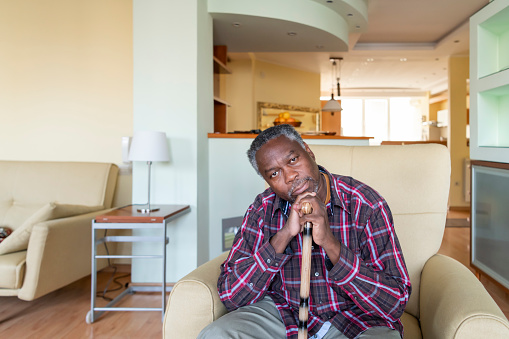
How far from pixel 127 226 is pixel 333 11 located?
3.42 metres

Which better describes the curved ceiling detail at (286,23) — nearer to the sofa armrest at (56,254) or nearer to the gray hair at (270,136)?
the sofa armrest at (56,254)

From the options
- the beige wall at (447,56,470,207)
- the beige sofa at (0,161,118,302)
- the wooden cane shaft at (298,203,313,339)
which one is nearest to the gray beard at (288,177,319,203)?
the wooden cane shaft at (298,203,313,339)

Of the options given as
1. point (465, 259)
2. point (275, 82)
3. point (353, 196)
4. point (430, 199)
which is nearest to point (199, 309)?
point (353, 196)

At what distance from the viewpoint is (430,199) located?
1668mm

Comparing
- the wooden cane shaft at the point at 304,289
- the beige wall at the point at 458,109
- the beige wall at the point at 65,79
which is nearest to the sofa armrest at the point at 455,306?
the wooden cane shaft at the point at 304,289

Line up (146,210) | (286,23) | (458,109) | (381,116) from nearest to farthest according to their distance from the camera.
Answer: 1. (146,210)
2. (286,23)
3. (458,109)
4. (381,116)

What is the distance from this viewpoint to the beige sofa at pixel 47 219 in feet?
8.59

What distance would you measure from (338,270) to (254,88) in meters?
6.90

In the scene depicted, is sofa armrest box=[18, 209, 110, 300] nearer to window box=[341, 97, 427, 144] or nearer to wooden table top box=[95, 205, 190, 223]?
wooden table top box=[95, 205, 190, 223]

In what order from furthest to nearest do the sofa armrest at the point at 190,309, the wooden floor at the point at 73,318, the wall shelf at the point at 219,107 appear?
the wall shelf at the point at 219,107 → the wooden floor at the point at 73,318 → the sofa armrest at the point at 190,309

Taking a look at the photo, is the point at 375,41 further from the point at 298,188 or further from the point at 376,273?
the point at 376,273

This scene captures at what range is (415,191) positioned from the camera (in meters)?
1.69

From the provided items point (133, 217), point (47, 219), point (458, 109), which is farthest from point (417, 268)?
point (458, 109)

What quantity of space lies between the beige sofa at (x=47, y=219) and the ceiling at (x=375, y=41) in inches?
75.6
